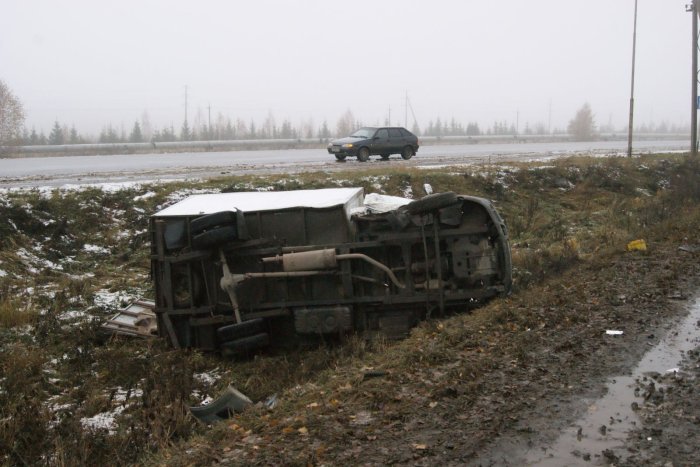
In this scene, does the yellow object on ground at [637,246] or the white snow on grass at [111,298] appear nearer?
the white snow on grass at [111,298]

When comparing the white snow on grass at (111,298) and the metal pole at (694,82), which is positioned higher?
the metal pole at (694,82)

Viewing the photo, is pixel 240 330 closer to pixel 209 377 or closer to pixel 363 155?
pixel 209 377

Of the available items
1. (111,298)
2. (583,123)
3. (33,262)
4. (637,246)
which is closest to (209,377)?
(111,298)

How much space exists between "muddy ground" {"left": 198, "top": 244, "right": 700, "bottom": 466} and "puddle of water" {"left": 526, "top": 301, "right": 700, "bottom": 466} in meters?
0.02

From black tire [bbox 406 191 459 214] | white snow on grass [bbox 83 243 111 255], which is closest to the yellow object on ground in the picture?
black tire [bbox 406 191 459 214]

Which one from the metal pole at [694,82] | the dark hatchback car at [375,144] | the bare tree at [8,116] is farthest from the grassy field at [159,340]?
the bare tree at [8,116]

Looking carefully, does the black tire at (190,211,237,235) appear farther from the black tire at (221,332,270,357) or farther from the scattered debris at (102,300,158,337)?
the scattered debris at (102,300,158,337)

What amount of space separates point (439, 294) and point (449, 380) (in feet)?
10.2

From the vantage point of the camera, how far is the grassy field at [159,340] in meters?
6.12

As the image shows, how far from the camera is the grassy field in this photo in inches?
241

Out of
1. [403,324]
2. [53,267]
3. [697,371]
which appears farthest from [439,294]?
[53,267]

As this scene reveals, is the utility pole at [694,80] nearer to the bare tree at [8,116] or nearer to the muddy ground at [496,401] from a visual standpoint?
the muddy ground at [496,401]

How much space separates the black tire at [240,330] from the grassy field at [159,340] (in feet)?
1.14

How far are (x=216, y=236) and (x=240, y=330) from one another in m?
1.22
